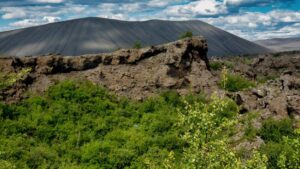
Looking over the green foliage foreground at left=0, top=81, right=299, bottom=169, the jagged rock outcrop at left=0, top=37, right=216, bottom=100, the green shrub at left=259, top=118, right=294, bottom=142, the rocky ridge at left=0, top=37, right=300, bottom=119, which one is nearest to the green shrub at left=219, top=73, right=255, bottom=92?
the rocky ridge at left=0, top=37, right=300, bottom=119

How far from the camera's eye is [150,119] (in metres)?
55.4

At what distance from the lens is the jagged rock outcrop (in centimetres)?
5959

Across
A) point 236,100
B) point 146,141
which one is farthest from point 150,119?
point 236,100

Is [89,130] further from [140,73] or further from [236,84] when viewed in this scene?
[236,84]

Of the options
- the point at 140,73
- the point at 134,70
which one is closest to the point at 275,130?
the point at 140,73

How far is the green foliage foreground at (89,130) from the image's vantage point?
4609cm

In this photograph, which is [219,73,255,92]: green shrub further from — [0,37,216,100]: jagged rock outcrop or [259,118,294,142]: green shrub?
[259,118,294,142]: green shrub

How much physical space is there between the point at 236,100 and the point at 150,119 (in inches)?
393

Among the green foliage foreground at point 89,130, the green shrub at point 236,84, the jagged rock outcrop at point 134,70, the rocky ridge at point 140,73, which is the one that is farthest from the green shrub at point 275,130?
the green shrub at point 236,84

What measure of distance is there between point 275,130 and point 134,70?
2069 cm

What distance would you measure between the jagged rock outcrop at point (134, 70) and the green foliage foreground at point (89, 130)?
1.75m

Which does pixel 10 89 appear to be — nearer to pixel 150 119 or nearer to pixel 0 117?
pixel 0 117

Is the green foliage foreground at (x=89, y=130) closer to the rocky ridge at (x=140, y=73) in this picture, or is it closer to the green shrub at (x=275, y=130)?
the rocky ridge at (x=140, y=73)

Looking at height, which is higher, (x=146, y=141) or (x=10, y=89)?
(x=10, y=89)
